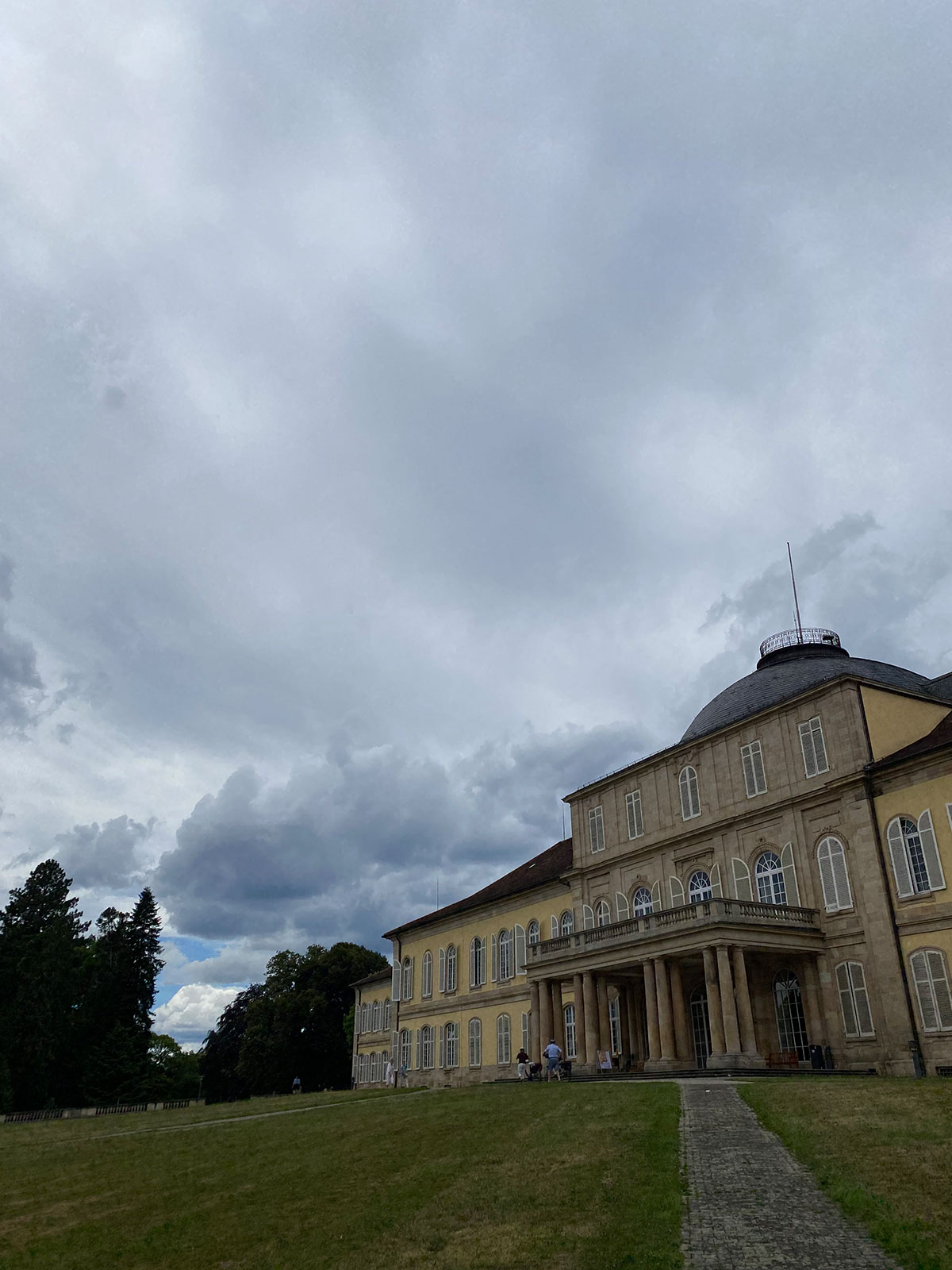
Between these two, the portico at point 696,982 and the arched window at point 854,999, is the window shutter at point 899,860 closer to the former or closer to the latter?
the arched window at point 854,999

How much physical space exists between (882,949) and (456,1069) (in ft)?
92.3

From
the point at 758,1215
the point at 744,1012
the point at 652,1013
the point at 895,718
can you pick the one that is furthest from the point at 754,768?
the point at 758,1215

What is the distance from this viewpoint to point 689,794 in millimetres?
40469

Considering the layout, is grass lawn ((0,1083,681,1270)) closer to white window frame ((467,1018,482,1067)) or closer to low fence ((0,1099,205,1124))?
white window frame ((467,1018,482,1067))

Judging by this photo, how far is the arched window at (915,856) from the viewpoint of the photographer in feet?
101

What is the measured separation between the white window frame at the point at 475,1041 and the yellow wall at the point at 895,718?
→ 27.2m

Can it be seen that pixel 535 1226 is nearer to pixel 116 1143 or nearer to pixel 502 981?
pixel 116 1143

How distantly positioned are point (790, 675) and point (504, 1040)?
2350 centimetres

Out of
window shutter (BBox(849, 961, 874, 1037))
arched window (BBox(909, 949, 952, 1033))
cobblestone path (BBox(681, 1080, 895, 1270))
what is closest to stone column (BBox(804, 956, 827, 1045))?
window shutter (BBox(849, 961, 874, 1037))

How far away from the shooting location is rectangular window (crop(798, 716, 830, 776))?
35031mm

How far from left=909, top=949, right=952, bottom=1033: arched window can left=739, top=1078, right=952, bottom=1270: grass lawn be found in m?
7.87

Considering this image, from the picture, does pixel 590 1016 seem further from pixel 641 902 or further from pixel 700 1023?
pixel 641 902

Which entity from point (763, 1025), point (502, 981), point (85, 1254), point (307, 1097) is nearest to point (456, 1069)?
point (502, 981)

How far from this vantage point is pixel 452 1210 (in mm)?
12273
